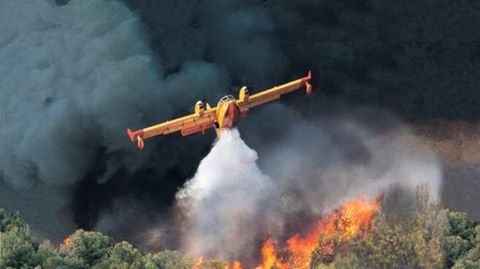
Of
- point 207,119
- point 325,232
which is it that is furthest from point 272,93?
point 325,232

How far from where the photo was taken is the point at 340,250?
141875 mm

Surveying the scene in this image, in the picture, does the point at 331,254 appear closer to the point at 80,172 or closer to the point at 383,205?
the point at 383,205

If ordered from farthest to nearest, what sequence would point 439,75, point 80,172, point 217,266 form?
point 439,75 → point 80,172 → point 217,266

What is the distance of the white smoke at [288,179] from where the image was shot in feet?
487

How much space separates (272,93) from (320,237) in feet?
65.4

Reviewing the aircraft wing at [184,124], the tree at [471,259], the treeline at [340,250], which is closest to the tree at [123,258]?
the treeline at [340,250]

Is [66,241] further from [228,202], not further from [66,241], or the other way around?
[228,202]

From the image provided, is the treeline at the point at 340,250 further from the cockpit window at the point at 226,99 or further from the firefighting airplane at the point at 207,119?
the cockpit window at the point at 226,99

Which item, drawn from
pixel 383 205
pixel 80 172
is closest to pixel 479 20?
pixel 383 205

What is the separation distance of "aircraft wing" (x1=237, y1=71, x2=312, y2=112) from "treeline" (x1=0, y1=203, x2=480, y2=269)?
64.8 ft

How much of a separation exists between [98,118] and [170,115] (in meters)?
9.69

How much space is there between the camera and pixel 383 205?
147875 mm

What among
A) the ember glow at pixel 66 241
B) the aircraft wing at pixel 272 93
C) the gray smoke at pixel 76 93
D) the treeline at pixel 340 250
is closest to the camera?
the treeline at pixel 340 250

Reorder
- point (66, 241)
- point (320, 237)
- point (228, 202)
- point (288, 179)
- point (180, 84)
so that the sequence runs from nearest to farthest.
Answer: point (320, 237) → point (228, 202) → point (66, 241) → point (288, 179) → point (180, 84)
